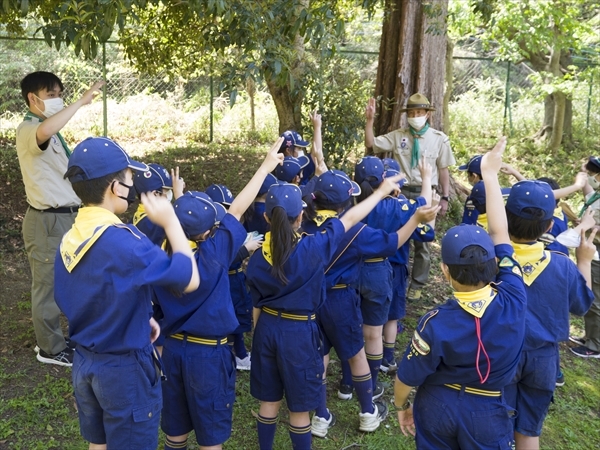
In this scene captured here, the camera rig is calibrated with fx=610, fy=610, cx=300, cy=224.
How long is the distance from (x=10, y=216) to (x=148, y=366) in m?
6.26

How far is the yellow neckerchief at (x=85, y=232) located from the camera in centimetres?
249

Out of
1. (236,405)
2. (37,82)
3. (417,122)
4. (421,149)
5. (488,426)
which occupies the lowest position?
(236,405)

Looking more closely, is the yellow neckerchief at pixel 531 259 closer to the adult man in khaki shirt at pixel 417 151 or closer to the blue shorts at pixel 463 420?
the blue shorts at pixel 463 420

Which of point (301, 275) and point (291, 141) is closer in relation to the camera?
point (301, 275)

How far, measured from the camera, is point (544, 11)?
34.6 feet

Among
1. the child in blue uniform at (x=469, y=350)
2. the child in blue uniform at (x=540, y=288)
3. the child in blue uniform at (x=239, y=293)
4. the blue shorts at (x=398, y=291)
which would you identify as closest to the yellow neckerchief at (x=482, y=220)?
the blue shorts at (x=398, y=291)

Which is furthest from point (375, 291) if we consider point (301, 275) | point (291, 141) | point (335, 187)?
point (291, 141)

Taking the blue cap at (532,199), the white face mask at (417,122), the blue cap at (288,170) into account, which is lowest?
the blue cap at (288,170)

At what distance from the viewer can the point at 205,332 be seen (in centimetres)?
313

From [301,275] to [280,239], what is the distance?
10.1 inches

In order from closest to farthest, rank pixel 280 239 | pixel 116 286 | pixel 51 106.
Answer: pixel 116 286 < pixel 280 239 < pixel 51 106

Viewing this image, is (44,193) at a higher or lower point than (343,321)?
higher

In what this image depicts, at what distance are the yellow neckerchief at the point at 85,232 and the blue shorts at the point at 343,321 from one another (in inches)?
71.4

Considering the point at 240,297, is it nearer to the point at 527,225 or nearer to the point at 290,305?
the point at 290,305
